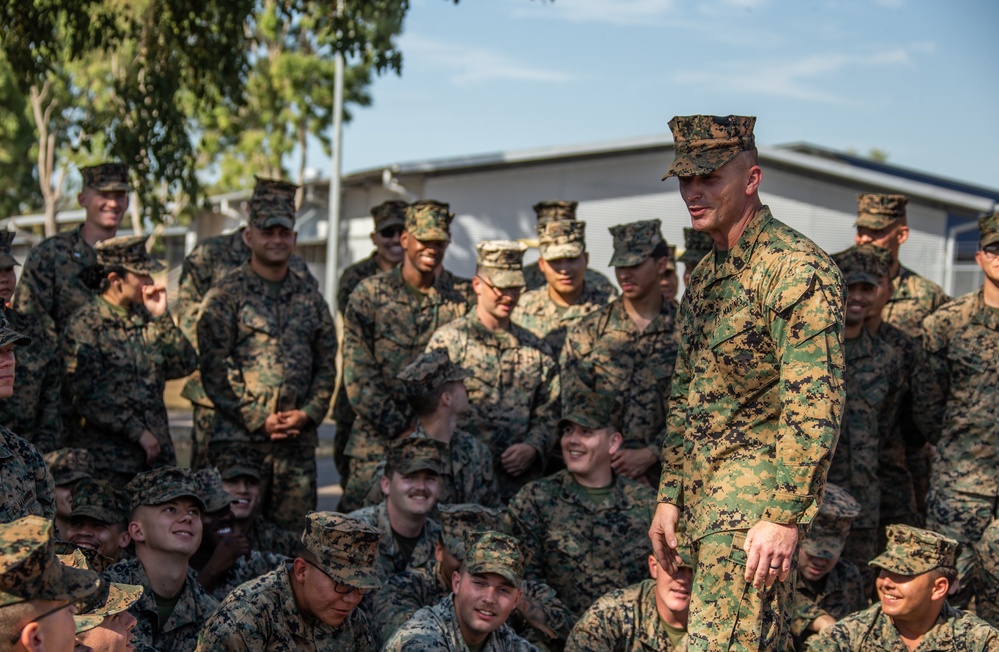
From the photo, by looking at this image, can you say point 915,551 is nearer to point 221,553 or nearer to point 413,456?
point 413,456

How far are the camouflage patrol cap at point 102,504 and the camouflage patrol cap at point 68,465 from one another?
18 cm

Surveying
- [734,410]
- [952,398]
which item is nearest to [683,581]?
[734,410]

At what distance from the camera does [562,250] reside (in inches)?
299

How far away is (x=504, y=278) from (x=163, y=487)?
232 cm

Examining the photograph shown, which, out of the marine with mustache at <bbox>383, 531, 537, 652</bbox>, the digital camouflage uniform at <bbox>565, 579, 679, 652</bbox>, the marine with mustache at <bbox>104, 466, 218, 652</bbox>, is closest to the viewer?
the marine with mustache at <bbox>383, 531, 537, 652</bbox>

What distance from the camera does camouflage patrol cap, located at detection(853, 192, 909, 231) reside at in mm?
7387

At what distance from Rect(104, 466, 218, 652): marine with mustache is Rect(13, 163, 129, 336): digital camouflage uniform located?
5.99 ft

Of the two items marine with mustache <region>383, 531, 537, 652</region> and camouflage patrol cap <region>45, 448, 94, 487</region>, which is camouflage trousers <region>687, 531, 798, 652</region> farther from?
camouflage patrol cap <region>45, 448, 94, 487</region>

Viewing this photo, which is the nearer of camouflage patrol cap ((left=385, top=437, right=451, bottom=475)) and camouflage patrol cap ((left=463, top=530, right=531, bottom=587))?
camouflage patrol cap ((left=463, top=530, right=531, bottom=587))

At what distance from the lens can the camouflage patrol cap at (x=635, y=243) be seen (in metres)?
6.77

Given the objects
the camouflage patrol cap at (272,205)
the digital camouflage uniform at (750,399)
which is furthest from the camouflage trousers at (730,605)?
the camouflage patrol cap at (272,205)

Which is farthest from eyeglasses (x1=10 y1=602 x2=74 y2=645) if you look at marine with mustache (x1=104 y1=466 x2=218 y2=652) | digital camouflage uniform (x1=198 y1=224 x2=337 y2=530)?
digital camouflage uniform (x1=198 y1=224 x2=337 y2=530)

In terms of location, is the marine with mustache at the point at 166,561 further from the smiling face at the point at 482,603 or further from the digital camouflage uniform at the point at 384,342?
the digital camouflage uniform at the point at 384,342

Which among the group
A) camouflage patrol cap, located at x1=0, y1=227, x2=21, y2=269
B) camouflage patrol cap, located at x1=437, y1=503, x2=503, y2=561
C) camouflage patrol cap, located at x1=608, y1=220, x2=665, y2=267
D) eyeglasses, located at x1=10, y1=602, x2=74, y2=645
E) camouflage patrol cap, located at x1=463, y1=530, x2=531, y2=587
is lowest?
camouflage patrol cap, located at x1=437, y1=503, x2=503, y2=561
